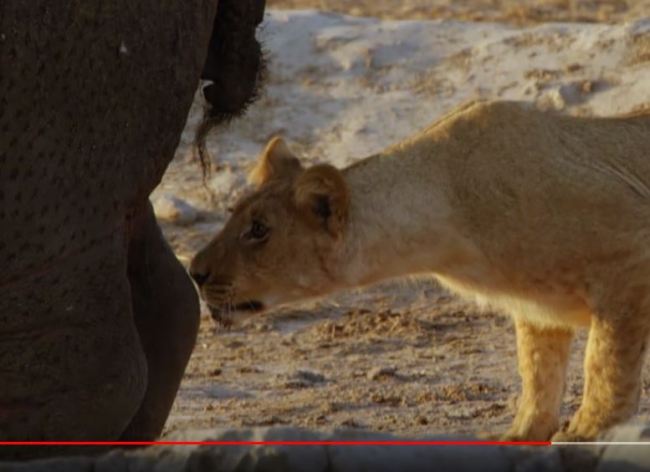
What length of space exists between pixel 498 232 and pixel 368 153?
3.91 meters

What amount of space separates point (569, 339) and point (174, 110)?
2120mm

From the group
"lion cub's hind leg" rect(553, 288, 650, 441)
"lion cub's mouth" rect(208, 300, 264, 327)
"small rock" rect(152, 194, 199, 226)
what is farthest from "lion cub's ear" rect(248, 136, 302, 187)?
"small rock" rect(152, 194, 199, 226)

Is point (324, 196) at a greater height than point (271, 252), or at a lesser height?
greater

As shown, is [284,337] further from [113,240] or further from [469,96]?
[113,240]

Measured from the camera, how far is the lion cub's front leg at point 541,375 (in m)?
7.07

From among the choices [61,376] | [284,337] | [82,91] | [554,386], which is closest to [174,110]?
[82,91]

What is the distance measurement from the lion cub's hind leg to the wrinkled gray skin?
1.58m

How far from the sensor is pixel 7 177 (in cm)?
513

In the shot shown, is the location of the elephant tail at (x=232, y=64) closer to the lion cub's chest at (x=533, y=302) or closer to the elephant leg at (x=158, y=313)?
the elephant leg at (x=158, y=313)

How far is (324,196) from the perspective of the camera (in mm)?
6805

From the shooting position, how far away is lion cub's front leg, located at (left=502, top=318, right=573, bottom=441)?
23.2ft

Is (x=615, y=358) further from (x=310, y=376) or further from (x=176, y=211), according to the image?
(x=176, y=211)

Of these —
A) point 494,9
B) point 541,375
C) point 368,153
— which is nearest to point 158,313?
point 541,375

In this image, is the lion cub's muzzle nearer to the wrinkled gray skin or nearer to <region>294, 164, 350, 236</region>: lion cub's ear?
<region>294, 164, 350, 236</region>: lion cub's ear
